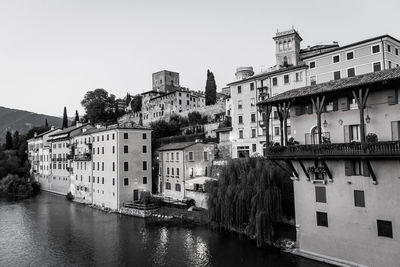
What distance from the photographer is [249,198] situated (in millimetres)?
29250

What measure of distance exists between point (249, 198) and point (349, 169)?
33.2ft

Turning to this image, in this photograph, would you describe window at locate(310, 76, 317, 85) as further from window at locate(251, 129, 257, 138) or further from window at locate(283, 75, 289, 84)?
window at locate(251, 129, 257, 138)

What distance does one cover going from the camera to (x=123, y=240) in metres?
31.6

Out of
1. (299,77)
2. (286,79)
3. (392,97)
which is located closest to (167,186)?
(286,79)

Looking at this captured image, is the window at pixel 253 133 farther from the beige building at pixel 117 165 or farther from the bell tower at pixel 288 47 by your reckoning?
the bell tower at pixel 288 47

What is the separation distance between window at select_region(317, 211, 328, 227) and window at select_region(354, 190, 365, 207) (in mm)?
2659

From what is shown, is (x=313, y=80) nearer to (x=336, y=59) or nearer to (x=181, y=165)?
(x=336, y=59)

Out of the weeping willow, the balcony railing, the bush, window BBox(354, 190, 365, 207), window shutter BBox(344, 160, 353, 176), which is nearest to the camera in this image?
the balcony railing

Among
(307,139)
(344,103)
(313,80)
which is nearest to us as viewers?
(344,103)

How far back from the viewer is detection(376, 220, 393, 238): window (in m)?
19.8

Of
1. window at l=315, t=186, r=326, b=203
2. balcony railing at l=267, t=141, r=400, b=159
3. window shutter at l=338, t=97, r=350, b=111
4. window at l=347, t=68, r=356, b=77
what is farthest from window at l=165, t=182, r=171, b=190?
window shutter at l=338, t=97, r=350, b=111

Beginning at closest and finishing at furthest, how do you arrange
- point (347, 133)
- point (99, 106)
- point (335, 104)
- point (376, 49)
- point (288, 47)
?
point (347, 133) → point (335, 104) → point (376, 49) → point (288, 47) → point (99, 106)

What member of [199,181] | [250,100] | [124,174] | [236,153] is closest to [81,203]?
[124,174]

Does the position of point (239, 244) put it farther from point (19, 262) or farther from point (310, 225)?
point (19, 262)
